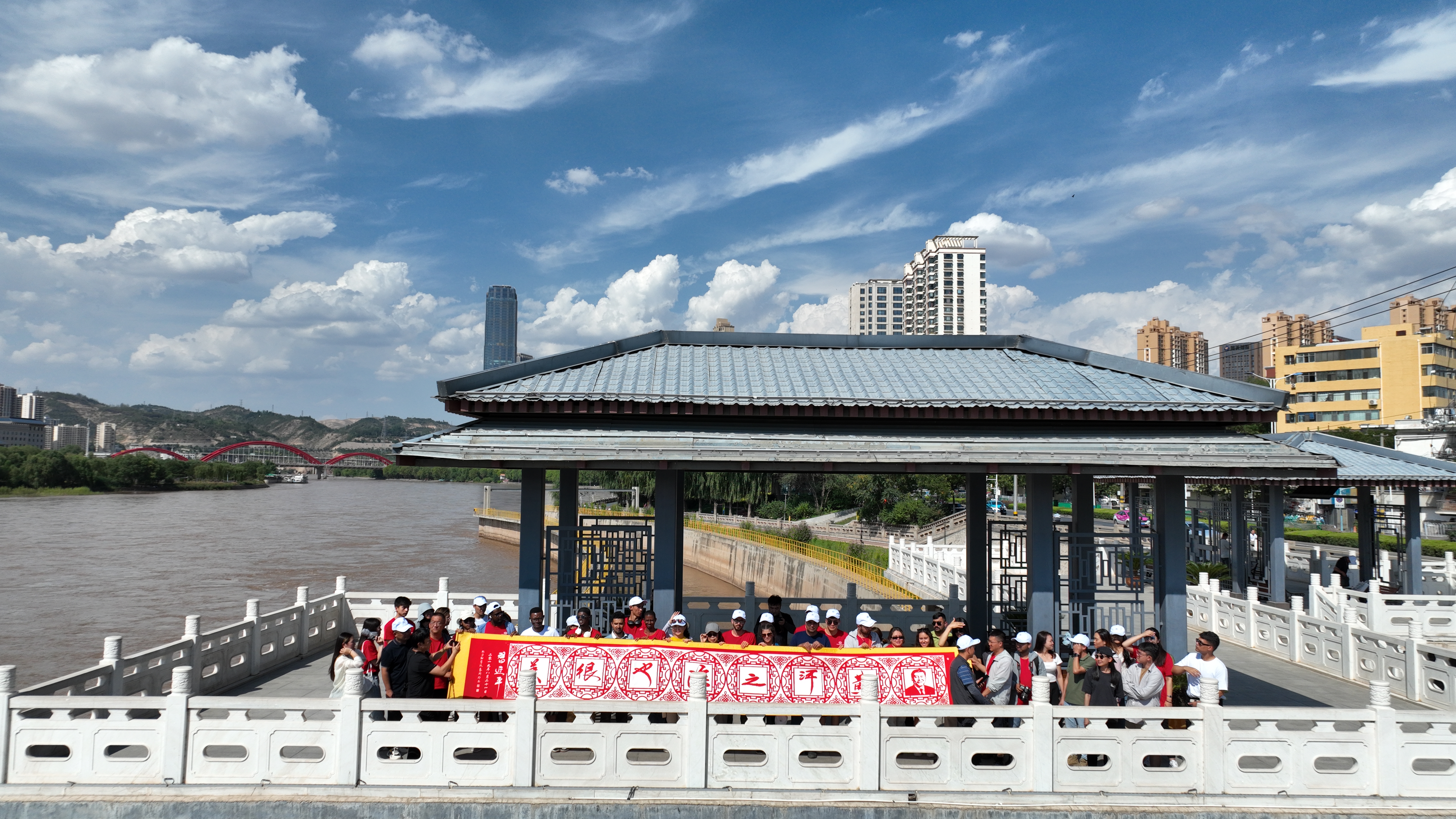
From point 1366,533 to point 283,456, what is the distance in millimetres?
194434

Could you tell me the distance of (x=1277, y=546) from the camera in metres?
18.1

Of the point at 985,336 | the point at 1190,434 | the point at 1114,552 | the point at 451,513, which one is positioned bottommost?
the point at 451,513

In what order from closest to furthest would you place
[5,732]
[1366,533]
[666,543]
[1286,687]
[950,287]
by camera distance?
[5,732]
[666,543]
[1286,687]
[1366,533]
[950,287]

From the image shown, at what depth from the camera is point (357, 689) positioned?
6.59 meters

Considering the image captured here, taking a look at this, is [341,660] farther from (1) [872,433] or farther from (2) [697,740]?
(1) [872,433]

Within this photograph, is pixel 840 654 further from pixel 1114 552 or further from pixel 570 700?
pixel 1114 552

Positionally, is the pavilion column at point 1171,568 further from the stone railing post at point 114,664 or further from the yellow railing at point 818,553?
the stone railing post at point 114,664

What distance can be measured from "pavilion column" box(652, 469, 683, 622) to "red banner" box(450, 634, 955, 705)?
1483 mm

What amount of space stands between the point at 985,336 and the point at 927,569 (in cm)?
1152

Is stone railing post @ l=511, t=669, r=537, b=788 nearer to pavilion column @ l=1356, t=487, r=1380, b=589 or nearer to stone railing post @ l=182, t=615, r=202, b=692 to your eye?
stone railing post @ l=182, t=615, r=202, b=692

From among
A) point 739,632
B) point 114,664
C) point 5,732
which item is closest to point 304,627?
point 114,664

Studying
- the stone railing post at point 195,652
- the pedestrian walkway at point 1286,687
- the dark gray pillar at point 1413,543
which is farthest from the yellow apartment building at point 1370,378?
the stone railing post at point 195,652

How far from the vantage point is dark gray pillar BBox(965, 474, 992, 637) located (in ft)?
38.1

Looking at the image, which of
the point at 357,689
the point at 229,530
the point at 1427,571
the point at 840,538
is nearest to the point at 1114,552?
the point at 357,689
